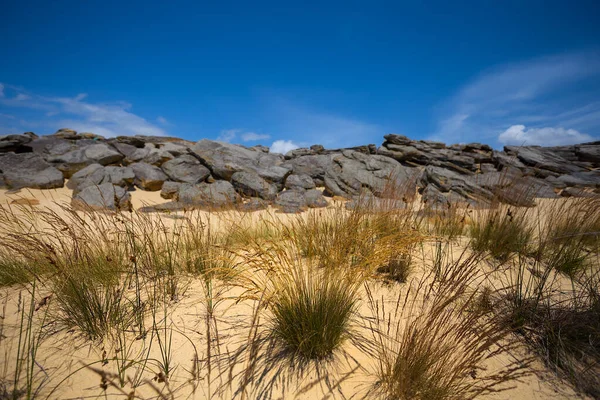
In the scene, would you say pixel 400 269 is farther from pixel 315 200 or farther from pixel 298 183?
pixel 298 183

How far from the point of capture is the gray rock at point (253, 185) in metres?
8.15

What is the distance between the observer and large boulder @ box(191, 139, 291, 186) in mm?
9205

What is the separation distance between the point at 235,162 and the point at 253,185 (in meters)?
1.87

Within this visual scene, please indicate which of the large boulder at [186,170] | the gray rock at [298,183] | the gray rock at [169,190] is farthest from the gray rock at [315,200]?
the gray rock at [169,190]

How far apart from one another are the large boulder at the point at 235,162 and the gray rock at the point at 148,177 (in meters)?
1.58

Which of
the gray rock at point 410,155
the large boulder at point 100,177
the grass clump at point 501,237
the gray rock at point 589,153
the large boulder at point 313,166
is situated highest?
the gray rock at point 589,153

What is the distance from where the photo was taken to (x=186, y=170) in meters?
9.22

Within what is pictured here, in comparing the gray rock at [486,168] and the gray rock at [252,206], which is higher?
the gray rock at [486,168]

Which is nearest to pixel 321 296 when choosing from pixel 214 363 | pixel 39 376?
pixel 214 363

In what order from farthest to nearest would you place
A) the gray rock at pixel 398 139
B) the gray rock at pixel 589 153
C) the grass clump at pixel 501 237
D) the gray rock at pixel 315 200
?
the gray rock at pixel 589 153
the gray rock at pixel 398 139
the gray rock at pixel 315 200
the grass clump at pixel 501 237

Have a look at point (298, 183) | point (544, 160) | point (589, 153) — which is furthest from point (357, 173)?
point (589, 153)

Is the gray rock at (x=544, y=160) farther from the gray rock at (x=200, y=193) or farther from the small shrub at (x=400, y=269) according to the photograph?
the small shrub at (x=400, y=269)

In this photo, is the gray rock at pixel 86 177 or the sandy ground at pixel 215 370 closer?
the sandy ground at pixel 215 370

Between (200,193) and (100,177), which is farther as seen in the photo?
(100,177)
